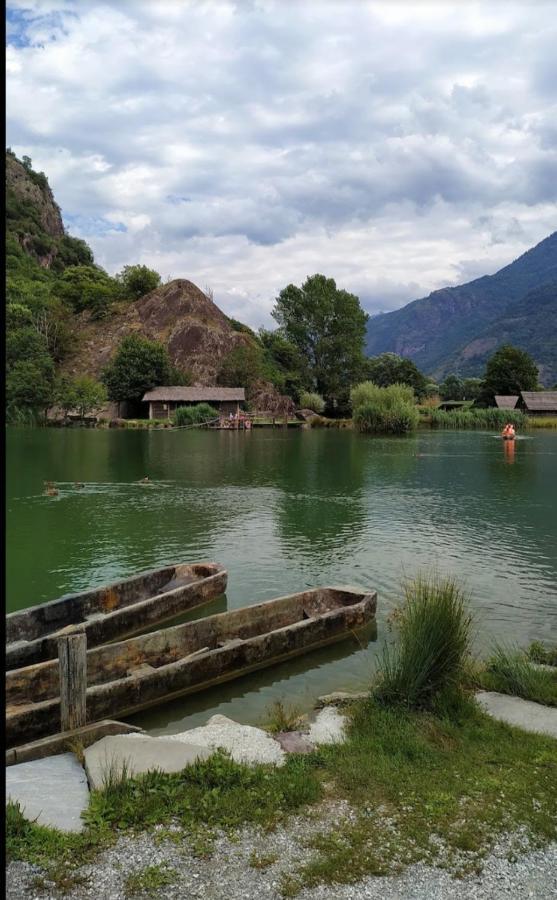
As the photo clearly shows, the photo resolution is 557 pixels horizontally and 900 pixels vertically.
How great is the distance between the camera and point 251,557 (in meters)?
19.5

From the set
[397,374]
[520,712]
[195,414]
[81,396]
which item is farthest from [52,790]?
[397,374]

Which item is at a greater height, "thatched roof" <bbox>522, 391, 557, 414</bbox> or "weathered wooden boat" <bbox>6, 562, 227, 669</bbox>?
"thatched roof" <bbox>522, 391, 557, 414</bbox>

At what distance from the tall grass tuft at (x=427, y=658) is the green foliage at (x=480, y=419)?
82633 mm

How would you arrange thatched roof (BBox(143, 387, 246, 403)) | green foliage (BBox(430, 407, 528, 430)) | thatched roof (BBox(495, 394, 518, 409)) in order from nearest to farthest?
green foliage (BBox(430, 407, 528, 430)), thatched roof (BBox(143, 387, 246, 403)), thatched roof (BBox(495, 394, 518, 409))

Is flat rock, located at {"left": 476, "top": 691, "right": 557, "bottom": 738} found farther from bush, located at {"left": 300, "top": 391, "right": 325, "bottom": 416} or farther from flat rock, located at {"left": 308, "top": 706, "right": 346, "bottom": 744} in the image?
bush, located at {"left": 300, "top": 391, "right": 325, "bottom": 416}

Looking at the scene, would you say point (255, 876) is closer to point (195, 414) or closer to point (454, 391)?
point (195, 414)

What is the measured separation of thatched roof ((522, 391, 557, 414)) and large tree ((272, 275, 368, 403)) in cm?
2612

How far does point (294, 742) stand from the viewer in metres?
7.64

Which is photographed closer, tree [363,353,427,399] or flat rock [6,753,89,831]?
flat rock [6,753,89,831]

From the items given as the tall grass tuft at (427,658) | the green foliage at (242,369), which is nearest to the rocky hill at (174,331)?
the green foliage at (242,369)

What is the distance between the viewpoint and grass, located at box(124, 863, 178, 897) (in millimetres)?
4759

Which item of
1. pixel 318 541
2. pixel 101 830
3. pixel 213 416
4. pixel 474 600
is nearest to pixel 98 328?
pixel 213 416

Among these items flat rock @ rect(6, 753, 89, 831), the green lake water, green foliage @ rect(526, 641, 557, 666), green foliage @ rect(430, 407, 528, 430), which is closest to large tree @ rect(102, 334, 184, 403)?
green foliage @ rect(430, 407, 528, 430)

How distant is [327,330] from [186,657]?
10366cm
